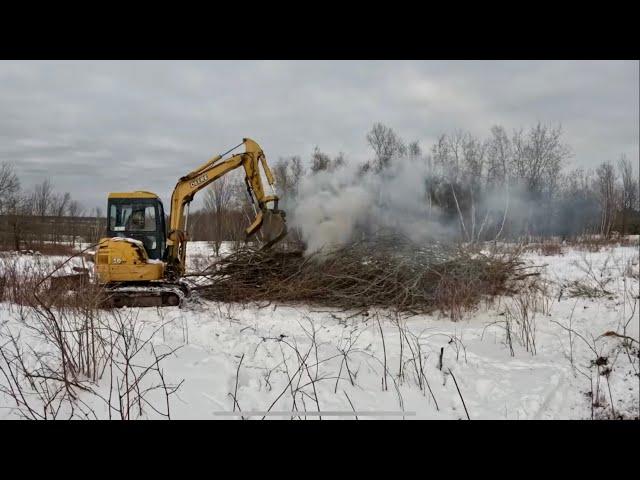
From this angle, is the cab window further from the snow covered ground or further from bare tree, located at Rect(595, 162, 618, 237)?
bare tree, located at Rect(595, 162, 618, 237)

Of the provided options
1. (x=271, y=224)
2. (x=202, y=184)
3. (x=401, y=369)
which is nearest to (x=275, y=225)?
(x=271, y=224)

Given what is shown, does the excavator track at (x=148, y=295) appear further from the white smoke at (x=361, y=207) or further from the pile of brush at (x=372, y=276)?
the white smoke at (x=361, y=207)

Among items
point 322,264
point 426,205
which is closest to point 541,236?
point 426,205

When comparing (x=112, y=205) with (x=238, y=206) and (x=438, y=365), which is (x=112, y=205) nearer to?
(x=238, y=206)

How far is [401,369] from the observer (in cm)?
402

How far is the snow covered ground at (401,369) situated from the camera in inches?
132

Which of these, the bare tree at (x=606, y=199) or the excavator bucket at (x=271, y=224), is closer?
the excavator bucket at (x=271, y=224)

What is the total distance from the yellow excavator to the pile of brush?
82 centimetres

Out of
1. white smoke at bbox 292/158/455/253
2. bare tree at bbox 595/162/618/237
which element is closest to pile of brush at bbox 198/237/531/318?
white smoke at bbox 292/158/455/253

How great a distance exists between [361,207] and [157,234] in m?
5.39

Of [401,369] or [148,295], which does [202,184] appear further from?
[401,369]

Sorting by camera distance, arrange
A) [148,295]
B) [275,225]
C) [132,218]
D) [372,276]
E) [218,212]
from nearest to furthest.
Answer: [148,295] → [372,276] → [132,218] → [275,225] → [218,212]

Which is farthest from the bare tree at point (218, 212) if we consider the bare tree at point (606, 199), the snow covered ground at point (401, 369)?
the bare tree at point (606, 199)

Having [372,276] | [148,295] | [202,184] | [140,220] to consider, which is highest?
[202,184]
